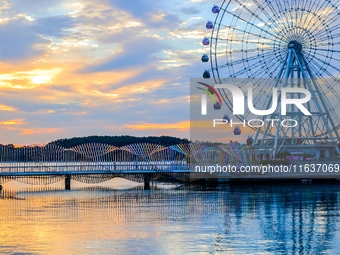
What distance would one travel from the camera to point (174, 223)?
4625 centimetres

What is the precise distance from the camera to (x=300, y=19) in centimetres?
7312

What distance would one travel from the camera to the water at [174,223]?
37.2 meters

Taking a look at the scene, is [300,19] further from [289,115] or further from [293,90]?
[289,115]

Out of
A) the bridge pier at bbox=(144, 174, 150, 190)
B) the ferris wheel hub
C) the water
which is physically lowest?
the water

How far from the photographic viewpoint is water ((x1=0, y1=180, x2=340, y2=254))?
37156mm

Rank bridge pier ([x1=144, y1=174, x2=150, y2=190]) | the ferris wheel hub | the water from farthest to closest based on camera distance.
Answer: bridge pier ([x1=144, y1=174, x2=150, y2=190])
the ferris wheel hub
the water

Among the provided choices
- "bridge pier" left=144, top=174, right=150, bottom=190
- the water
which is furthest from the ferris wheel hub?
"bridge pier" left=144, top=174, right=150, bottom=190

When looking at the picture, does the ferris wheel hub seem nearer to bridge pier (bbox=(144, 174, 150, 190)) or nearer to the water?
the water

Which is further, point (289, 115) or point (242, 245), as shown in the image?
point (289, 115)

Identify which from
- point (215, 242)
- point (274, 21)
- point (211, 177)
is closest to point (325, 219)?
point (215, 242)

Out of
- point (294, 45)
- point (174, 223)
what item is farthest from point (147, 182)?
point (174, 223)

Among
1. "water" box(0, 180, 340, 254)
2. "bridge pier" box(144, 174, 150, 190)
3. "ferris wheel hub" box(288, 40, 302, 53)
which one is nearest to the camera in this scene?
"water" box(0, 180, 340, 254)

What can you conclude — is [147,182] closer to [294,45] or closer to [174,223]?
[294,45]

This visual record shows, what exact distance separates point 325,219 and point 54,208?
66.8ft
